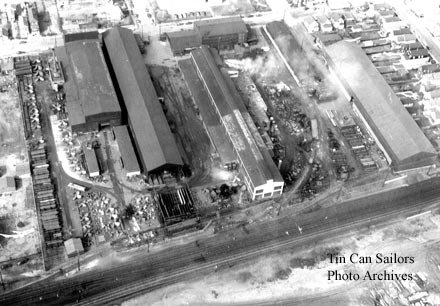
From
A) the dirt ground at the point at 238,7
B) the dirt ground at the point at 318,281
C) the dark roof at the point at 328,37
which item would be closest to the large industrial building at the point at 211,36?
the dirt ground at the point at 238,7

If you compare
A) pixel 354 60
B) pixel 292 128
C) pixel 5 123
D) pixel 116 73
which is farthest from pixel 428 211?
pixel 5 123

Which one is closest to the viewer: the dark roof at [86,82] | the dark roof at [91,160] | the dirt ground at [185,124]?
the dark roof at [91,160]

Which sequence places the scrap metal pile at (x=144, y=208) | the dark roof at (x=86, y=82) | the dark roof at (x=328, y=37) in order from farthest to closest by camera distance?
1. the dark roof at (x=328, y=37)
2. the dark roof at (x=86, y=82)
3. the scrap metal pile at (x=144, y=208)

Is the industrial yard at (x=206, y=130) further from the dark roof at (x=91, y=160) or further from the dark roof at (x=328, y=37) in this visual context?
the dark roof at (x=328, y=37)

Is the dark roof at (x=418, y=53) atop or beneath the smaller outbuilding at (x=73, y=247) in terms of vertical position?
atop

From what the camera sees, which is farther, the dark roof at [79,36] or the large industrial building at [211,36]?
the large industrial building at [211,36]
